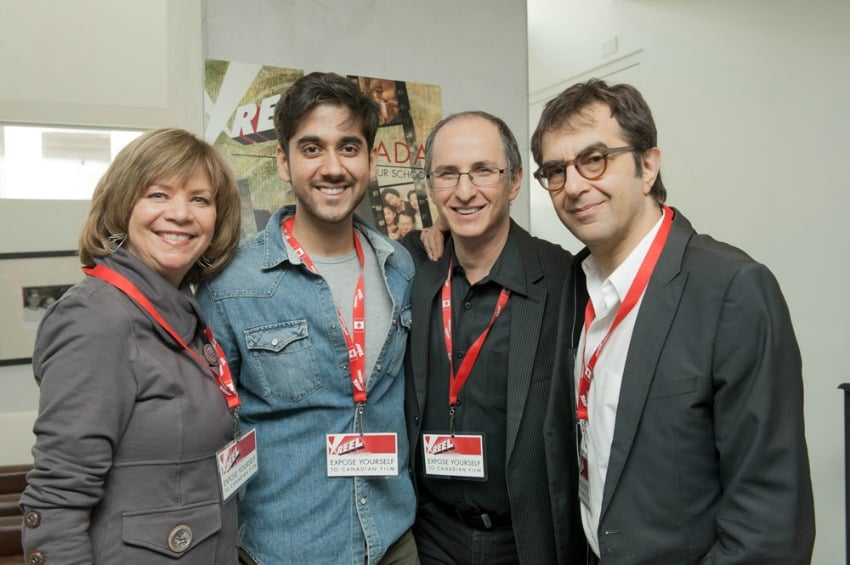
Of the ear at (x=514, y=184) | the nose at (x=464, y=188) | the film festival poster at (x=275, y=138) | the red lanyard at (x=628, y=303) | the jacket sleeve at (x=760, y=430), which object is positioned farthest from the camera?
the film festival poster at (x=275, y=138)

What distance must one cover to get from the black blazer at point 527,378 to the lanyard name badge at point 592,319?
0.56ft

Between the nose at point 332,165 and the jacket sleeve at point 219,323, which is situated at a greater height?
the nose at point 332,165

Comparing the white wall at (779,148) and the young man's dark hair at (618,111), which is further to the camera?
the white wall at (779,148)

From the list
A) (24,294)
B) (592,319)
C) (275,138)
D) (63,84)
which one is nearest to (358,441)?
(592,319)

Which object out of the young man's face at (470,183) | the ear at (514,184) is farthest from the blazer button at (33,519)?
the ear at (514,184)

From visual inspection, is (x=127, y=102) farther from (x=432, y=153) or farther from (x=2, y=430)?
(x=432, y=153)

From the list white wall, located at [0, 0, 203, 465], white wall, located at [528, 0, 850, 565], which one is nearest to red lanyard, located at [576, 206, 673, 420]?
white wall, located at [528, 0, 850, 565]

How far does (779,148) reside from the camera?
4.14 metres

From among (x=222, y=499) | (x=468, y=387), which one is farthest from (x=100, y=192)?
(x=468, y=387)

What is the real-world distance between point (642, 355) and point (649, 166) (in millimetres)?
532

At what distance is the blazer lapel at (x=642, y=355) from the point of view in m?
1.38

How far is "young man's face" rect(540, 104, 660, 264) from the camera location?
5.12 feet

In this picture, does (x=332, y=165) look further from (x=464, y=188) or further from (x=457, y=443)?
(x=457, y=443)

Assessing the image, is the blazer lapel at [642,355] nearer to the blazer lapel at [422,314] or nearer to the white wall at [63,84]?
the blazer lapel at [422,314]
